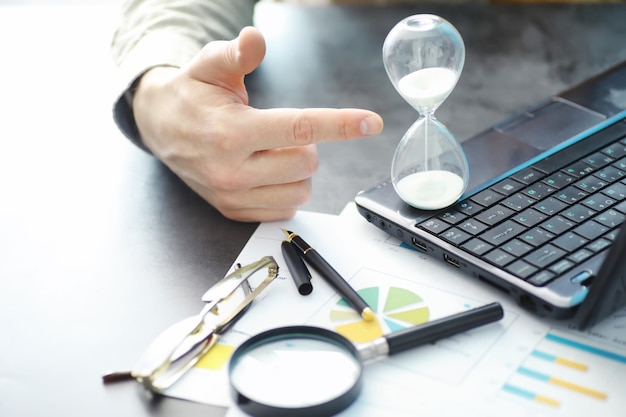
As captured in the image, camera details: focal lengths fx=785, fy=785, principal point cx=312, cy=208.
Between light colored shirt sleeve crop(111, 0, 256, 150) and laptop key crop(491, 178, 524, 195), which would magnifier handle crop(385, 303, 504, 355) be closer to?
laptop key crop(491, 178, 524, 195)

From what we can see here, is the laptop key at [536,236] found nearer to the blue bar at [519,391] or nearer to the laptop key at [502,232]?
the laptop key at [502,232]

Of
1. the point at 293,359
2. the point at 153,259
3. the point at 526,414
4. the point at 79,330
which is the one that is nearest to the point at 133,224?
the point at 153,259

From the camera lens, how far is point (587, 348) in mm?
734

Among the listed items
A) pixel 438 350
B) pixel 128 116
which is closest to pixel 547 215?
pixel 438 350

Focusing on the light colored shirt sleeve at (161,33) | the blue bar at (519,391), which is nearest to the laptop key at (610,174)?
the blue bar at (519,391)

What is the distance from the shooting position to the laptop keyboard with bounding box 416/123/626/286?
79cm

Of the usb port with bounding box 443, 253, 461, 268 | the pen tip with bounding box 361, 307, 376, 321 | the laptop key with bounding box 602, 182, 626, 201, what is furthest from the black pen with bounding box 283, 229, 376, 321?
the laptop key with bounding box 602, 182, 626, 201

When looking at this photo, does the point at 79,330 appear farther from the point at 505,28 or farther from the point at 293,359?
the point at 505,28

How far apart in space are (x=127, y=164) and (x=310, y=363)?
0.56m

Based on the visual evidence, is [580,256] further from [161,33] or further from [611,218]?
[161,33]

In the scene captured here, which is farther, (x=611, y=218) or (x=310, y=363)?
(x=611, y=218)

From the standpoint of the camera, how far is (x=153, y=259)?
920 mm

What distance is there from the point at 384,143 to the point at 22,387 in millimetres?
599

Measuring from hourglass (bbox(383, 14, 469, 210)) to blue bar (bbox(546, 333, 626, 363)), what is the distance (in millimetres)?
201
